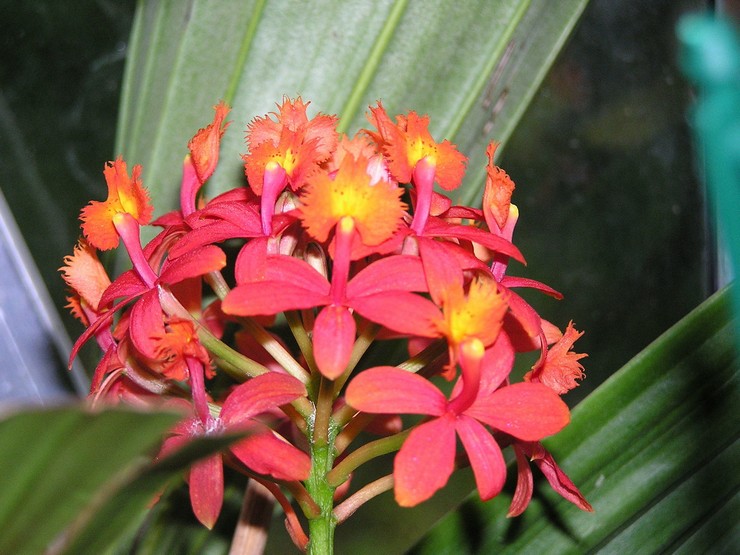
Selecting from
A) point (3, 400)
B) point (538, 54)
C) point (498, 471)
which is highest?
point (538, 54)

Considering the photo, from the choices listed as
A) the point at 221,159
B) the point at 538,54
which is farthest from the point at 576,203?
the point at 221,159

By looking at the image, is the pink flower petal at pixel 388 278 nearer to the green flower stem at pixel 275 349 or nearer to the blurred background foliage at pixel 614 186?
the green flower stem at pixel 275 349

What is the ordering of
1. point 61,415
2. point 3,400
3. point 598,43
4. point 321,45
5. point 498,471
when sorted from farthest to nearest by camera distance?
1. point 598,43
2. point 3,400
3. point 321,45
4. point 498,471
5. point 61,415

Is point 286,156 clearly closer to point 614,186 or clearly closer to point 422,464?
point 422,464

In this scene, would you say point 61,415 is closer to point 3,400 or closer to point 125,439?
point 125,439

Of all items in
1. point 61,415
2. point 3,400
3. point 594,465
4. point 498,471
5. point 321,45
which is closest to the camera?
point 61,415

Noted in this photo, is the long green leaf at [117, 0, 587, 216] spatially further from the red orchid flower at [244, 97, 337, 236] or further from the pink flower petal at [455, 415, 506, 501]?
the pink flower petal at [455, 415, 506, 501]

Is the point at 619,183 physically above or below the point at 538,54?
below

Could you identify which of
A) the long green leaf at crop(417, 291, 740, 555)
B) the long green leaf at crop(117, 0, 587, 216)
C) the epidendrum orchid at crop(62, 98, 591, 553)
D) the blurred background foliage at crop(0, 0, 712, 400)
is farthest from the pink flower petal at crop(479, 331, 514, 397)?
the blurred background foliage at crop(0, 0, 712, 400)
